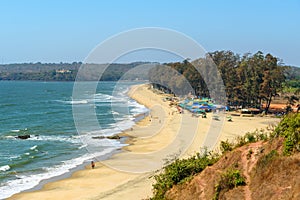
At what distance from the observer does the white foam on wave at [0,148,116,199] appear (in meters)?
25.6

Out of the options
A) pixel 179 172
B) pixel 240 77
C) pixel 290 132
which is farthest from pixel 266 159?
pixel 240 77

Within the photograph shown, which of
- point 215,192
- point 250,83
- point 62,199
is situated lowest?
point 62,199

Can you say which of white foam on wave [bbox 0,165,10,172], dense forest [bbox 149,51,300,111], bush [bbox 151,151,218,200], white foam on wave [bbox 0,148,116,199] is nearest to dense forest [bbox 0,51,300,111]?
dense forest [bbox 149,51,300,111]

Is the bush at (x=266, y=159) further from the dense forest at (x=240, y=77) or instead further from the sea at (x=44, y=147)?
the dense forest at (x=240, y=77)

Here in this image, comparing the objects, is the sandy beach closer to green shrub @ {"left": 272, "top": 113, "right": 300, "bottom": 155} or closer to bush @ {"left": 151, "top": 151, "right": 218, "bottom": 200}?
bush @ {"left": 151, "top": 151, "right": 218, "bottom": 200}

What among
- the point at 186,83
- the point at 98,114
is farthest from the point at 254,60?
the point at 186,83

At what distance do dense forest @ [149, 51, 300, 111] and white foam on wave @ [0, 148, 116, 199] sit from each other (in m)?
34.3

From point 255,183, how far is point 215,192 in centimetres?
138

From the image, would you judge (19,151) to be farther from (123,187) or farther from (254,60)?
(254,60)

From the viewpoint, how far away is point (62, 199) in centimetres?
2347

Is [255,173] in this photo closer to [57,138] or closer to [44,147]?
[44,147]

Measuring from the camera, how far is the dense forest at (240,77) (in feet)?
196

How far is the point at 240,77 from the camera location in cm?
6775

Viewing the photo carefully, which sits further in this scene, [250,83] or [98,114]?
[98,114]
